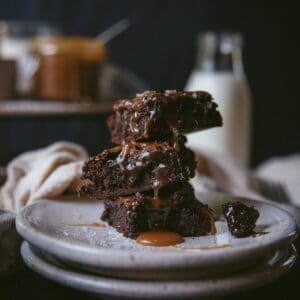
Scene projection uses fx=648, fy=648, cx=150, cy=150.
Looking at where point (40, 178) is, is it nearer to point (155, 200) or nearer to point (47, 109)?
point (155, 200)

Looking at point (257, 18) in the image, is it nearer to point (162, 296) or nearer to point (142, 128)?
point (142, 128)

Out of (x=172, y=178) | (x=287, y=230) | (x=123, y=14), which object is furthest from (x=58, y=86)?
(x=287, y=230)

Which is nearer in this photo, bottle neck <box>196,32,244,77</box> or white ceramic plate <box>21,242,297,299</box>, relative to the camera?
white ceramic plate <box>21,242,297,299</box>

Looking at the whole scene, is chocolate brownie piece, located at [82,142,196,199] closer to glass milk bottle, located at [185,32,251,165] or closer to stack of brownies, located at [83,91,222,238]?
stack of brownies, located at [83,91,222,238]

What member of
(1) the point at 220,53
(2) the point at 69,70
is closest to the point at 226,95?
(1) the point at 220,53

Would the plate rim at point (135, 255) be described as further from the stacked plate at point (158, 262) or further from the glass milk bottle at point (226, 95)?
the glass milk bottle at point (226, 95)

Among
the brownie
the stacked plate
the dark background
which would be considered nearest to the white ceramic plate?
the stacked plate

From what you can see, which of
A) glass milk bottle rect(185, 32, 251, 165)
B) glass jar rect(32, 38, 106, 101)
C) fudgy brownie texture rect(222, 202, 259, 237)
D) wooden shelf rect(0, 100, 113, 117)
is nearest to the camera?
fudgy brownie texture rect(222, 202, 259, 237)

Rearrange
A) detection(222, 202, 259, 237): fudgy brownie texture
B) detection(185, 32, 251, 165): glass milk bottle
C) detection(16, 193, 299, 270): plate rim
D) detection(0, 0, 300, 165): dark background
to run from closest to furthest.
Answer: detection(16, 193, 299, 270): plate rim, detection(222, 202, 259, 237): fudgy brownie texture, detection(185, 32, 251, 165): glass milk bottle, detection(0, 0, 300, 165): dark background
